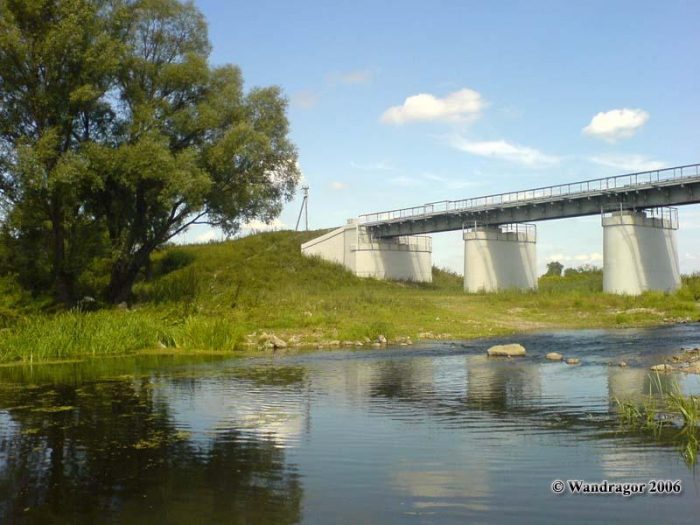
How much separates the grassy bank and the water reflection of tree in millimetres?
13243

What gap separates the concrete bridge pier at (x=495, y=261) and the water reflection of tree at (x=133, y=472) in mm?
56824

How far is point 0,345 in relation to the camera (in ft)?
83.0

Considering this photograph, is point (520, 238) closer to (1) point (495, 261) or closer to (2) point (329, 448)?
(1) point (495, 261)

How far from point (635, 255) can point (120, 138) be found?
1644 inches

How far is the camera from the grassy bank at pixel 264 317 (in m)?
27.2

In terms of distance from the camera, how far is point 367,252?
78312 mm

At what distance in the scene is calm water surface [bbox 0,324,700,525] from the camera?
7973mm

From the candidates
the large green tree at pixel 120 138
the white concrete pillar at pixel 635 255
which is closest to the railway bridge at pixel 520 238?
the white concrete pillar at pixel 635 255

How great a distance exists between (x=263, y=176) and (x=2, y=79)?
14.4 m

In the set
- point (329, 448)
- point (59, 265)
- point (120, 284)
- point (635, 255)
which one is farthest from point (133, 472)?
point (635, 255)

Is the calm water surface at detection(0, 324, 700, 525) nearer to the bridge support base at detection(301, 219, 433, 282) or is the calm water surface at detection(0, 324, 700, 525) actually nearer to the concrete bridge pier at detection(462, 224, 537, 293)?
the concrete bridge pier at detection(462, 224, 537, 293)

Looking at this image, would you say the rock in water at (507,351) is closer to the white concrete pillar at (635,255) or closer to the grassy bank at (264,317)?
the grassy bank at (264,317)

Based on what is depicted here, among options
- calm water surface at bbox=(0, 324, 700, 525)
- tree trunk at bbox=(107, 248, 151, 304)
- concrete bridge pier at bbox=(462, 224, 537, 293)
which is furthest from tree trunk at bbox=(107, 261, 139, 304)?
concrete bridge pier at bbox=(462, 224, 537, 293)

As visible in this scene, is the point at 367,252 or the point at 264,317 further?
the point at 367,252
